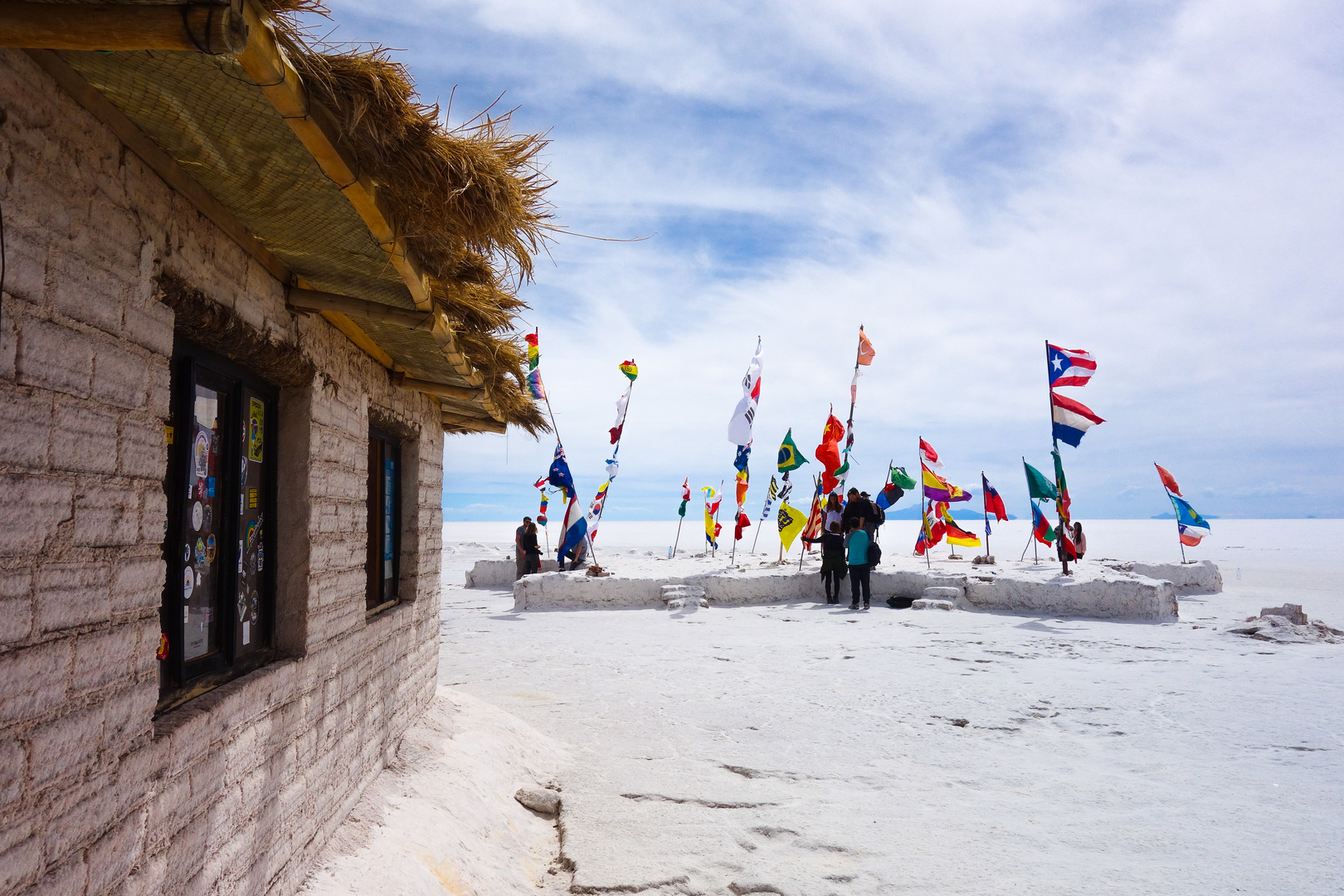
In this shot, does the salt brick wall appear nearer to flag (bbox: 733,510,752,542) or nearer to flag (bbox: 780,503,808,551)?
flag (bbox: 780,503,808,551)

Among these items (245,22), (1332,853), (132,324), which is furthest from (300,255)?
(1332,853)

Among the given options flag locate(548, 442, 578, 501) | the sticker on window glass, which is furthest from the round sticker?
flag locate(548, 442, 578, 501)

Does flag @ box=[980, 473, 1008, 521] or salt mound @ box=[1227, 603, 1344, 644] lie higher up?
flag @ box=[980, 473, 1008, 521]

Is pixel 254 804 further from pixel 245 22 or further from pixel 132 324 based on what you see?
pixel 245 22

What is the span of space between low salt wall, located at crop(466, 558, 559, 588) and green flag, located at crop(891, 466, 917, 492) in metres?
8.55

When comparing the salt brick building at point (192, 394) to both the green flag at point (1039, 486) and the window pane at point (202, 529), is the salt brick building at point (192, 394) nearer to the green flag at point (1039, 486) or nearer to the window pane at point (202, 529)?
the window pane at point (202, 529)

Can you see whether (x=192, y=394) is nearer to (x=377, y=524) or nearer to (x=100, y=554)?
(x=100, y=554)

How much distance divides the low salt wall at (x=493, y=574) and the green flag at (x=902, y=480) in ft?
28.0

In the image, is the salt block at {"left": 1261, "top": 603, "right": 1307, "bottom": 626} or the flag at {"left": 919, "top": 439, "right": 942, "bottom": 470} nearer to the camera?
the salt block at {"left": 1261, "top": 603, "right": 1307, "bottom": 626}

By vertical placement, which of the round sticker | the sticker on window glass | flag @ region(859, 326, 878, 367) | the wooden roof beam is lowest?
the round sticker

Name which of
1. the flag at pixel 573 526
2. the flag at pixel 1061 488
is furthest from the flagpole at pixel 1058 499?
the flag at pixel 573 526

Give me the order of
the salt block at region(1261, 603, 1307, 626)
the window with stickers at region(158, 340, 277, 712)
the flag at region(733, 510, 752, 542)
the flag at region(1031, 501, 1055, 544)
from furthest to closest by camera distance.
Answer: the flag at region(733, 510, 752, 542) < the flag at region(1031, 501, 1055, 544) < the salt block at region(1261, 603, 1307, 626) < the window with stickers at region(158, 340, 277, 712)

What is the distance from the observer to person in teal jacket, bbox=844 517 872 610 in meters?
12.5

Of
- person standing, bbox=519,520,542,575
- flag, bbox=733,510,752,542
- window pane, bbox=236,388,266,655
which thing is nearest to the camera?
window pane, bbox=236,388,266,655
